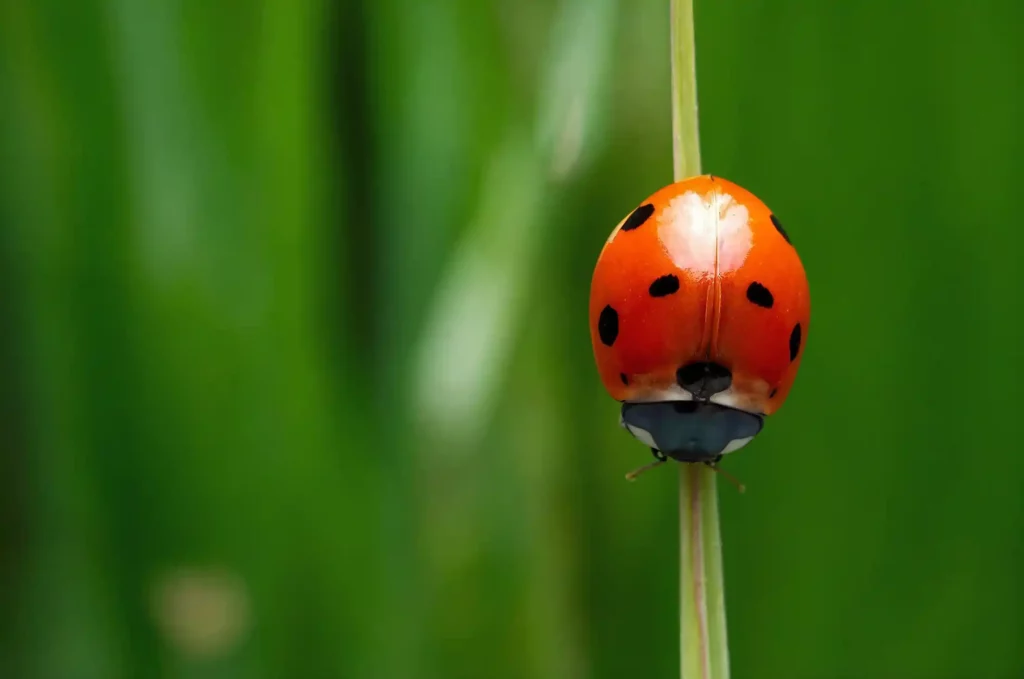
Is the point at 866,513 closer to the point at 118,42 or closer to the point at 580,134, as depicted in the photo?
the point at 580,134

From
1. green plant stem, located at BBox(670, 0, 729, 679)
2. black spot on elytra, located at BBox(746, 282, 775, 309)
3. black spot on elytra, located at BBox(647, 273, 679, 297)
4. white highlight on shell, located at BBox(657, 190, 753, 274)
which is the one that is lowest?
green plant stem, located at BBox(670, 0, 729, 679)

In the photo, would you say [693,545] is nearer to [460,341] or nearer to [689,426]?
[689,426]

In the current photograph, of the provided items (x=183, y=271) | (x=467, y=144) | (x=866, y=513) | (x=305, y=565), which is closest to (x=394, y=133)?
(x=467, y=144)

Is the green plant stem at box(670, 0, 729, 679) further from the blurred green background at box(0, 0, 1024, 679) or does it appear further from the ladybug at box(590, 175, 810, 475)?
the blurred green background at box(0, 0, 1024, 679)

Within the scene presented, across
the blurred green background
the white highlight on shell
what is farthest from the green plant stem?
the blurred green background

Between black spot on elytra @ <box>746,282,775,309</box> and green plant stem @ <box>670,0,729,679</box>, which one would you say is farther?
black spot on elytra @ <box>746,282,775,309</box>

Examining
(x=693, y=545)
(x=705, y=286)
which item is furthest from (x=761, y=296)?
(x=693, y=545)
